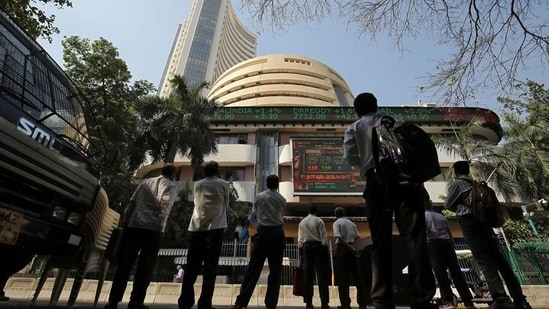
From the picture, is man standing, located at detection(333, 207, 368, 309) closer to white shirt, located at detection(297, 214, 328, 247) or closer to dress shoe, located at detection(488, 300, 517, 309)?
white shirt, located at detection(297, 214, 328, 247)

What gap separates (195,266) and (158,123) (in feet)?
50.9

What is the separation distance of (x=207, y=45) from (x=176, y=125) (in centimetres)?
8096

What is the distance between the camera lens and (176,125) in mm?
18250

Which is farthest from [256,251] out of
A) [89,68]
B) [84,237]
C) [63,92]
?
[89,68]

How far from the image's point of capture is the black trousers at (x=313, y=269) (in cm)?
507

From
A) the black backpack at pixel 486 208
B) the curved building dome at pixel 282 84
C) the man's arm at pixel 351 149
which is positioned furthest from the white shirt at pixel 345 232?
the curved building dome at pixel 282 84

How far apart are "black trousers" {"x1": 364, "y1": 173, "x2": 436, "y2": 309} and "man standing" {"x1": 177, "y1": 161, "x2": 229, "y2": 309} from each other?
2.17 meters

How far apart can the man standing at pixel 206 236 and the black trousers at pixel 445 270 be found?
3.06 meters

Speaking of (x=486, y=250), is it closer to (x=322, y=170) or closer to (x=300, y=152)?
(x=322, y=170)

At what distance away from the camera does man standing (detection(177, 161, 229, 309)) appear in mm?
3830

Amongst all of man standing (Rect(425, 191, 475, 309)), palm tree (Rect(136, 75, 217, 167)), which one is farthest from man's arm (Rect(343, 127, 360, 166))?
palm tree (Rect(136, 75, 217, 167))

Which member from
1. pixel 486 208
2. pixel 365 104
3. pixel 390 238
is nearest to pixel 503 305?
pixel 486 208

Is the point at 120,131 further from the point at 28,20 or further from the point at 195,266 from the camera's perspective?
the point at 195,266

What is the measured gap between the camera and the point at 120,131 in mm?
17734
